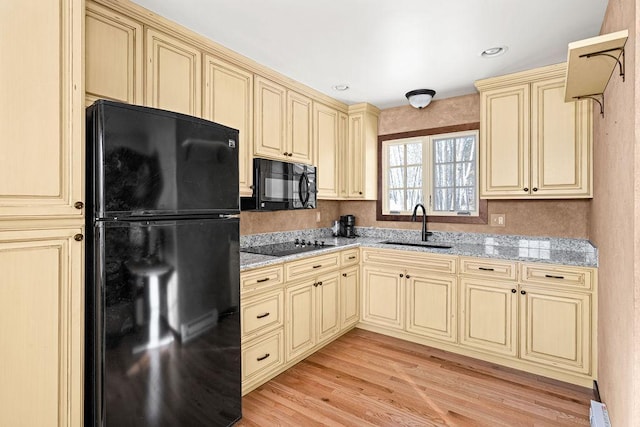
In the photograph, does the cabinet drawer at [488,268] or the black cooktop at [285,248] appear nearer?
the cabinet drawer at [488,268]

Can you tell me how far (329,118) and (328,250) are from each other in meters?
1.47

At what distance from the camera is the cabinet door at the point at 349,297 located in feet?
11.0

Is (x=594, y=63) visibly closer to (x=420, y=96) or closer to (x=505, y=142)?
(x=505, y=142)

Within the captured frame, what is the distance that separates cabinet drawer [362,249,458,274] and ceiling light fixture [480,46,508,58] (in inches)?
64.5

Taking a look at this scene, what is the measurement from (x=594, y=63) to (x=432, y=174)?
216cm

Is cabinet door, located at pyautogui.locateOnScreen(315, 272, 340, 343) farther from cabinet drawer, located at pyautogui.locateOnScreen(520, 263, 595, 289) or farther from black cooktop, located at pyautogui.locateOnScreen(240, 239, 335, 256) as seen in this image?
cabinet drawer, located at pyautogui.locateOnScreen(520, 263, 595, 289)

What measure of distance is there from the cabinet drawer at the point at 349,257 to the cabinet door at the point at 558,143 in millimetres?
1689

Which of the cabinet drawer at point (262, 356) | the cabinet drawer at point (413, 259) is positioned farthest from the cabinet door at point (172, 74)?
the cabinet drawer at point (413, 259)

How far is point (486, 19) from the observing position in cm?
208

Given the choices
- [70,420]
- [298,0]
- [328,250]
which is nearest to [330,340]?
[328,250]

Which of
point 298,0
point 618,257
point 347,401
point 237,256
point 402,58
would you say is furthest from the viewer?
point 402,58

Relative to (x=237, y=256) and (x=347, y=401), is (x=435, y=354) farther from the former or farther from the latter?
(x=237, y=256)

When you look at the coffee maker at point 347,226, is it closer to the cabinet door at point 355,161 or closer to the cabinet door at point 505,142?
the cabinet door at point 355,161

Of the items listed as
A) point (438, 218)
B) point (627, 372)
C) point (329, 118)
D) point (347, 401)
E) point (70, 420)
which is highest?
point (329, 118)
